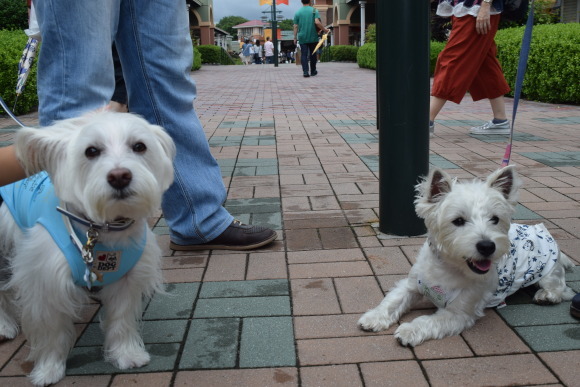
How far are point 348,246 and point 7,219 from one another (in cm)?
191

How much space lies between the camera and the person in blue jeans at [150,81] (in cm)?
231

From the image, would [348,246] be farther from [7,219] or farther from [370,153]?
[370,153]

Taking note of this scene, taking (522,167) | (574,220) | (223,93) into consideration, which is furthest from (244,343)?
(223,93)

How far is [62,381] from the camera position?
213cm

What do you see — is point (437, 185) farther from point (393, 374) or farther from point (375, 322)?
point (393, 374)

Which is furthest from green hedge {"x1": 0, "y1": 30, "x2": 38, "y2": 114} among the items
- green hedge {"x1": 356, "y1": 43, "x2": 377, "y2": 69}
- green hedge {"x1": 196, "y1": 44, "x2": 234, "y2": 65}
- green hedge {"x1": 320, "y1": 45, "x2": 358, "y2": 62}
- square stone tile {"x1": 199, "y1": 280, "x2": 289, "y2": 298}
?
green hedge {"x1": 320, "y1": 45, "x2": 358, "y2": 62}

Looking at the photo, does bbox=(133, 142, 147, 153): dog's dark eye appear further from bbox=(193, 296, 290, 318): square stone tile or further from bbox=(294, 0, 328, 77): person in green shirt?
bbox=(294, 0, 328, 77): person in green shirt

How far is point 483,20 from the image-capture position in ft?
19.8

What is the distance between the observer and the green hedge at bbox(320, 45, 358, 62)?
31809 millimetres

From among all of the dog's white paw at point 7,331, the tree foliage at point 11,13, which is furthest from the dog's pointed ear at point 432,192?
the tree foliage at point 11,13

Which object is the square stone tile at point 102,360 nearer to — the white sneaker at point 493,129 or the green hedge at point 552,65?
the white sneaker at point 493,129

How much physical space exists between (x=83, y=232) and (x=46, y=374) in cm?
56

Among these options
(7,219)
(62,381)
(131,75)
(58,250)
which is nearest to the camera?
(58,250)

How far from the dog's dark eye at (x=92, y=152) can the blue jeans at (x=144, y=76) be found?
0.60m
